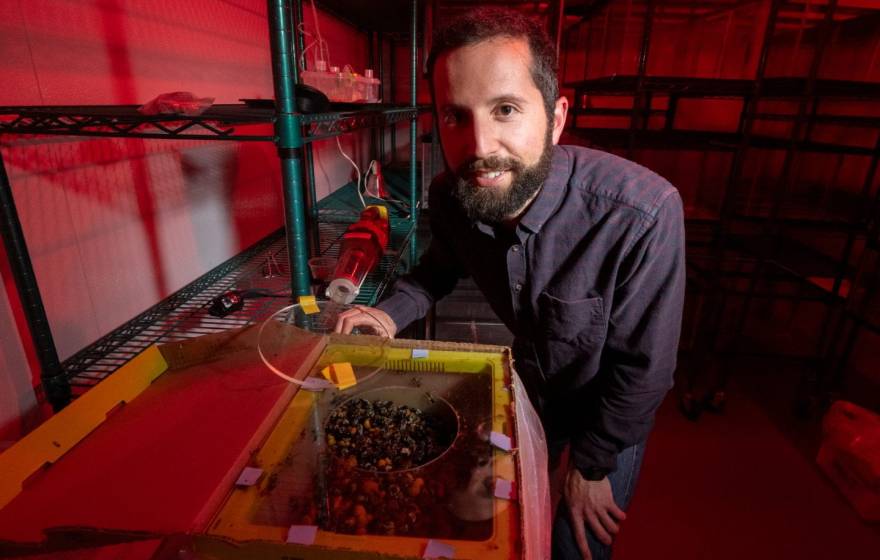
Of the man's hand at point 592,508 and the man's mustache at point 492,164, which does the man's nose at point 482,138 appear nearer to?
the man's mustache at point 492,164

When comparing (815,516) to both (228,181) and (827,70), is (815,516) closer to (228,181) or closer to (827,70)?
(228,181)

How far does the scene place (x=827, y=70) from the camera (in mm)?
3234

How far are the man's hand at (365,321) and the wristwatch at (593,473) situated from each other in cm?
51

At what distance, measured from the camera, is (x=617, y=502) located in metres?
1.14

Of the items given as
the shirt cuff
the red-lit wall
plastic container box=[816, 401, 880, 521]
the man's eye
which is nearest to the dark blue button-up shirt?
the shirt cuff

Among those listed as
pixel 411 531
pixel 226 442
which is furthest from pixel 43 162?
pixel 411 531

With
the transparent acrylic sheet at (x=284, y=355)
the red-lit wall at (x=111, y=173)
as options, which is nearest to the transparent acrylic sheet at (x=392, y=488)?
the transparent acrylic sheet at (x=284, y=355)

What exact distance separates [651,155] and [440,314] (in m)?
2.45

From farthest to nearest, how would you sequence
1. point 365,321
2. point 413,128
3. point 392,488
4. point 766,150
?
point 766,150
point 413,128
point 365,321
point 392,488

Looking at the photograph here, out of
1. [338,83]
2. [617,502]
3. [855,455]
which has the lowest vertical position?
[855,455]

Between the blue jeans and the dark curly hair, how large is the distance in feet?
2.69

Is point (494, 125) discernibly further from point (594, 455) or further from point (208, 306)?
point (208, 306)

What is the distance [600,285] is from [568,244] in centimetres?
11

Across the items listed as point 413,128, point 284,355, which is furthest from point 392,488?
point 413,128
